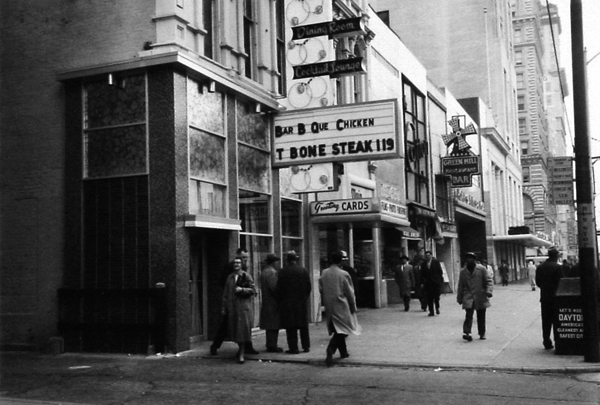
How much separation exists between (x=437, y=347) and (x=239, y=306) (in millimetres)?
4177

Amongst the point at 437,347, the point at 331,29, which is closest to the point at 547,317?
the point at 437,347

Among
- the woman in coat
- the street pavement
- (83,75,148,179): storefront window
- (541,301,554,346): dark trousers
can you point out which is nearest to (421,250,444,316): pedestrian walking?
the street pavement

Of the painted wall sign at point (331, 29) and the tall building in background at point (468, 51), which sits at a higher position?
the tall building in background at point (468, 51)

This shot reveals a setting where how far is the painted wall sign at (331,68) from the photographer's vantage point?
58.9 ft

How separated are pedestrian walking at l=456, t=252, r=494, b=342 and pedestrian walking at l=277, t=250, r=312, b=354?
366 centimetres

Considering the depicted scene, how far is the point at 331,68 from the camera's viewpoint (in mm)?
18094

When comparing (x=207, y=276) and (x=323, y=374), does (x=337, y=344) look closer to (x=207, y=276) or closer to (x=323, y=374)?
(x=323, y=374)

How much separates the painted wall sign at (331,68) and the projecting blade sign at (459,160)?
19.6m

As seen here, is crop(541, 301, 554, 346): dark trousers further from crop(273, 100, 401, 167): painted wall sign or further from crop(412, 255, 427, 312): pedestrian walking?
crop(412, 255, 427, 312): pedestrian walking

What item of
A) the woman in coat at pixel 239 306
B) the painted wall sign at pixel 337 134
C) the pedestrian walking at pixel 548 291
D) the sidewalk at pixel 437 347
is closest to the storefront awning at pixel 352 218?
the sidewalk at pixel 437 347

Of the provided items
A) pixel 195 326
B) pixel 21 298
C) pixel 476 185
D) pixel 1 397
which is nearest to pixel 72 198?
pixel 21 298

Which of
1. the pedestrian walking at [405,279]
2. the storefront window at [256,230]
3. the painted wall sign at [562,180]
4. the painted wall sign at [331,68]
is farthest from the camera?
the pedestrian walking at [405,279]

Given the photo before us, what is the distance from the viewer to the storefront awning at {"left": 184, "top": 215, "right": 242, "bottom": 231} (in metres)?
13.5

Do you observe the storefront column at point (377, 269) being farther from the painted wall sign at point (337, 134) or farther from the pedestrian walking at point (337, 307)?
the pedestrian walking at point (337, 307)
